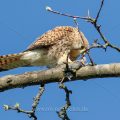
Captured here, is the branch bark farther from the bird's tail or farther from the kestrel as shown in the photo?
the kestrel

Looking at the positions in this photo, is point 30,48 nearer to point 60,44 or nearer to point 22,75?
point 60,44

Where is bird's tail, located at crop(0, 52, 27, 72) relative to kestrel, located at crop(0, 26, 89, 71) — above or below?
below

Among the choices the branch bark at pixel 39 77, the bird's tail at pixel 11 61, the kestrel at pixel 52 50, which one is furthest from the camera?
the kestrel at pixel 52 50

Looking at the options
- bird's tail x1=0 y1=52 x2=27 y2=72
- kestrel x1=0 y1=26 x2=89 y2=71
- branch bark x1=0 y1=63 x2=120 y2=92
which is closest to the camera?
branch bark x1=0 y1=63 x2=120 y2=92

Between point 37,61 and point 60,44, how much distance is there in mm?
472

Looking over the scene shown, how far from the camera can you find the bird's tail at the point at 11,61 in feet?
18.2

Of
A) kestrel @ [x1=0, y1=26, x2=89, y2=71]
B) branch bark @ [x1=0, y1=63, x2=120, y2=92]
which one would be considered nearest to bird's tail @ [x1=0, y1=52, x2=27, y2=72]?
kestrel @ [x1=0, y1=26, x2=89, y2=71]

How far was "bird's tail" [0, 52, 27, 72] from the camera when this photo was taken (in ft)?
18.2

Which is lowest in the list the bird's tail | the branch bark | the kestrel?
the branch bark

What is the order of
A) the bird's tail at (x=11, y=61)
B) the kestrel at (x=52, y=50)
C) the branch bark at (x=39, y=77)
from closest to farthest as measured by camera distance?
the branch bark at (x=39, y=77), the bird's tail at (x=11, y=61), the kestrel at (x=52, y=50)

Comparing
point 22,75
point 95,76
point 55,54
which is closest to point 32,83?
point 22,75

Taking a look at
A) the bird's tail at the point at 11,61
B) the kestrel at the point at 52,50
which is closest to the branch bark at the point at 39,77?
the bird's tail at the point at 11,61

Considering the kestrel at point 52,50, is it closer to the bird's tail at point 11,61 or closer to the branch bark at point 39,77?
the bird's tail at point 11,61

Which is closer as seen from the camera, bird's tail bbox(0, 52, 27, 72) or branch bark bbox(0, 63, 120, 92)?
branch bark bbox(0, 63, 120, 92)
